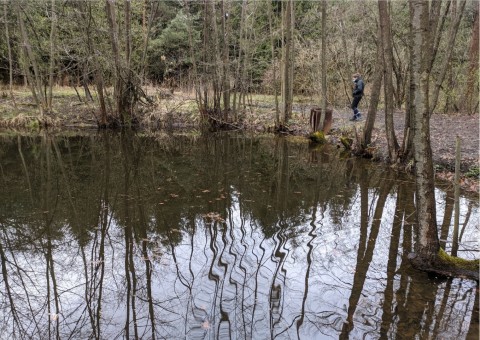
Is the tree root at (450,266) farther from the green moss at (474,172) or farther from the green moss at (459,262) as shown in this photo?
the green moss at (474,172)

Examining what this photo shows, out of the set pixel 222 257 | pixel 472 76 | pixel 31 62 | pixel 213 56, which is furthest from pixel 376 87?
pixel 31 62

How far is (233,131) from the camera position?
17391 millimetres

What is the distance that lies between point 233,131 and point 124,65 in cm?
548

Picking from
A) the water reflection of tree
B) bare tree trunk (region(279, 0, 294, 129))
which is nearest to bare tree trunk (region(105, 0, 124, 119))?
bare tree trunk (region(279, 0, 294, 129))

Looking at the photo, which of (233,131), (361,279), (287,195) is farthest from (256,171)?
(233,131)

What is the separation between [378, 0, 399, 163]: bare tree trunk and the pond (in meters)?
0.98

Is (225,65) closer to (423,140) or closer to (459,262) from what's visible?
(423,140)

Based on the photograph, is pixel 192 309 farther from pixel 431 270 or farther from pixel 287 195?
pixel 287 195

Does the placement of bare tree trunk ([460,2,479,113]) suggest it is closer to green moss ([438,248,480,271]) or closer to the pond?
the pond

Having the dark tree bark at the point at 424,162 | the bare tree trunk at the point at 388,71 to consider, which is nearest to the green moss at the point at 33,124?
the bare tree trunk at the point at 388,71

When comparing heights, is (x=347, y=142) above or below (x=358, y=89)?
below

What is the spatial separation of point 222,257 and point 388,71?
→ 21.9ft

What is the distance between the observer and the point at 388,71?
9133mm

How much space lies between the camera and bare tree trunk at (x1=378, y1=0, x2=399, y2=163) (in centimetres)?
867
